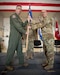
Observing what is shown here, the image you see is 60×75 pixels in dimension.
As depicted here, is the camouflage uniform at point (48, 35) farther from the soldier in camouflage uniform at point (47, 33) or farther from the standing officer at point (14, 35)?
the standing officer at point (14, 35)

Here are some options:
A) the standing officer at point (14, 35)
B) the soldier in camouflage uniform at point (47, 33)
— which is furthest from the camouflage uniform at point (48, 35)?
the standing officer at point (14, 35)

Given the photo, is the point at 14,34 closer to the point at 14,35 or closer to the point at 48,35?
the point at 14,35

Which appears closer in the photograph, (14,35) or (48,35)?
(48,35)

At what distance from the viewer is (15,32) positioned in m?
5.39

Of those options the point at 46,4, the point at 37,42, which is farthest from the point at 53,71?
the point at 46,4

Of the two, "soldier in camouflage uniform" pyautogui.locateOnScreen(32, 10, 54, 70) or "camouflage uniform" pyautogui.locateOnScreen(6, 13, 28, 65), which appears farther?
"camouflage uniform" pyautogui.locateOnScreen(6, 13, 28, 65)

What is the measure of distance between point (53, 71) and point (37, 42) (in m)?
3.54

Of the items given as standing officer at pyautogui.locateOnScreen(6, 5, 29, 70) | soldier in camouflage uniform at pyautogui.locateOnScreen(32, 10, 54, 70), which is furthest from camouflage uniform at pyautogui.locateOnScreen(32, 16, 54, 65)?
standing officer at pyautogui.locateOnScreen(6, 5, 29, 70)

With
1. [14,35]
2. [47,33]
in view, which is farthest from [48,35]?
[14,35]

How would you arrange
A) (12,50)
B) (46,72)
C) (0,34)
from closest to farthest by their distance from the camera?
(46,72) < (12,50) < (0,34)

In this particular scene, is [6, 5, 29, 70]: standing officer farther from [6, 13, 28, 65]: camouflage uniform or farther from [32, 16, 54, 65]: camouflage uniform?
[32, 16, 54, 65]: camouflage uniform

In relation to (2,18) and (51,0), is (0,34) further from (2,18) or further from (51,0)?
(51,0)

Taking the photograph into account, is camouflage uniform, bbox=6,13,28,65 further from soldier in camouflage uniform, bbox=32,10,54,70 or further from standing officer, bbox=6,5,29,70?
soldier in camouflage uniform, bbox=32,10,54,70

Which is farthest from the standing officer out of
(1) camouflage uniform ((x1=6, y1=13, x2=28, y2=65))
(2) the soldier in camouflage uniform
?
(2) the soldier in camouflage uniform
